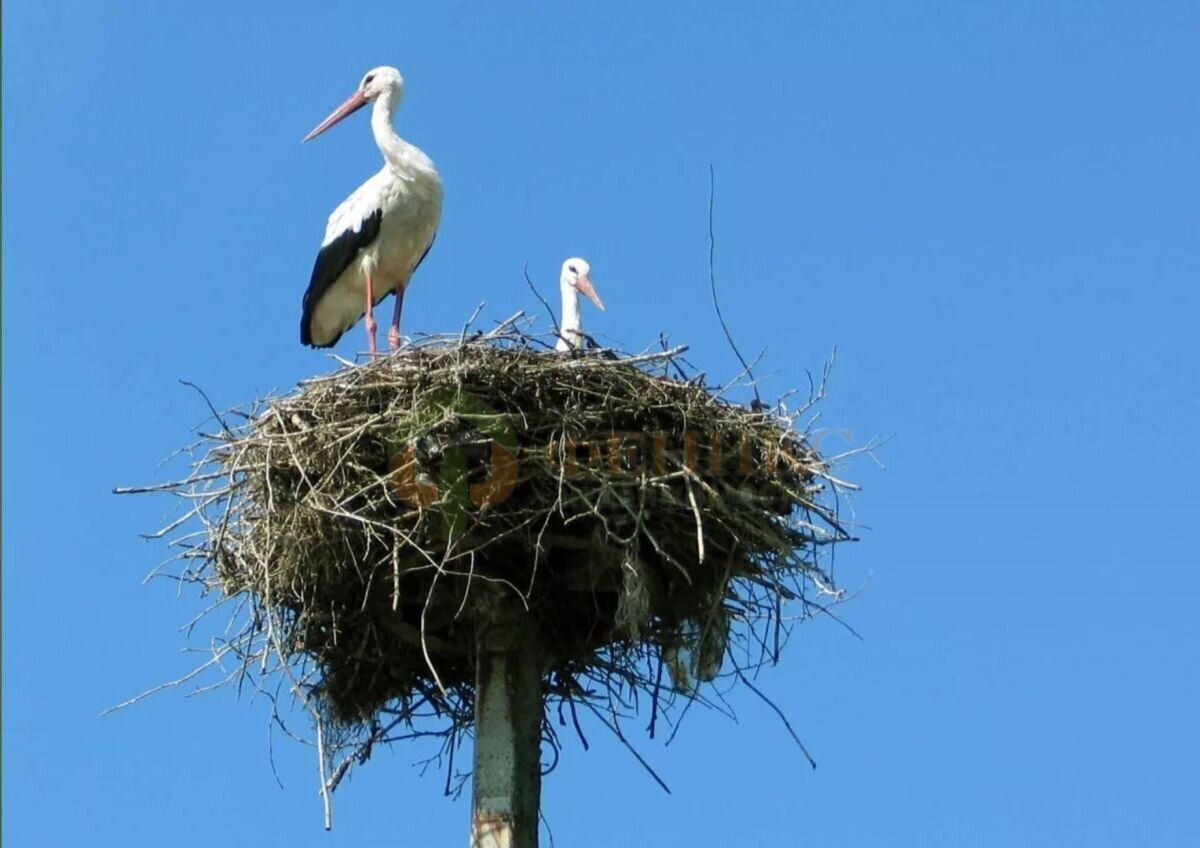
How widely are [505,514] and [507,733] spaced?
0.99m

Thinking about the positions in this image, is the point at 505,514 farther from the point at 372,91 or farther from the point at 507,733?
the point at 372,91

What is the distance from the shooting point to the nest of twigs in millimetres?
→ 8867

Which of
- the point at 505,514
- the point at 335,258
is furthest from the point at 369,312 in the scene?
the point at 505,514

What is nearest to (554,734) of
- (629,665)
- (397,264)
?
(629,665)

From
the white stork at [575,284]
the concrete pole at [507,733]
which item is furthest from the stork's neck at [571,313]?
the concrete pole at [507,733]

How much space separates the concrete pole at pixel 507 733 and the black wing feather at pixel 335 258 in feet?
11.5

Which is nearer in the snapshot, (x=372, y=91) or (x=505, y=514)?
(x=505, y=514)

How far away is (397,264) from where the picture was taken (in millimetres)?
12430

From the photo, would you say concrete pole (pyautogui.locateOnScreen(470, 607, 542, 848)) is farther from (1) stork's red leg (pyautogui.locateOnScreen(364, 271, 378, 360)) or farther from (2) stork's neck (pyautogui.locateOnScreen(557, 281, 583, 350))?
(1) stork's red leg (pyautogui.locateOnScreen(364, 271, 378, 360))

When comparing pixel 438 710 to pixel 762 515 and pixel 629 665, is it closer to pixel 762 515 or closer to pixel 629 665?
pixel 629 665

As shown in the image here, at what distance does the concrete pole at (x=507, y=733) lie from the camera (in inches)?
355

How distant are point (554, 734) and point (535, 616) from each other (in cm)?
54

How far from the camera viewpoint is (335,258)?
40.8 ft

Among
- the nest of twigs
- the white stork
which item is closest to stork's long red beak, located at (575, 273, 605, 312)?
the white stork
